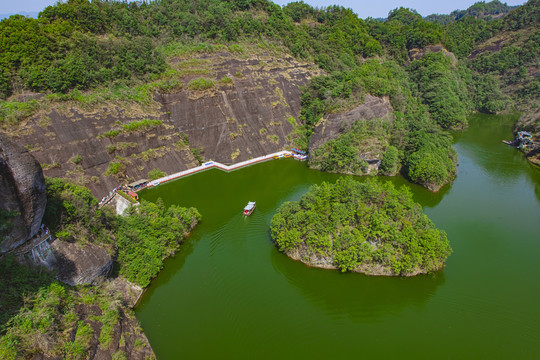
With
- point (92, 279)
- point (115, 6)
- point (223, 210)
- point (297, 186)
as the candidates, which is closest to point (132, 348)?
point (92, 279)

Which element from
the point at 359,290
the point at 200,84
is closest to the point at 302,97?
the point at 200,84

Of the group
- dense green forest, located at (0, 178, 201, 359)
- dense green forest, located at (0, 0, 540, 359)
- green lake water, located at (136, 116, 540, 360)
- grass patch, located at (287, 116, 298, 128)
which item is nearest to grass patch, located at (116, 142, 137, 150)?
dense green forest, located at (0, 0, 540, 359)

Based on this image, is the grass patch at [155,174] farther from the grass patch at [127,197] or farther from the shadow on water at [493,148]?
the shadow on water at [493,148]

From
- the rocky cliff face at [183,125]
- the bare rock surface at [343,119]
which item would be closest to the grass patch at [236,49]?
the rocky cliff face at [183,125]

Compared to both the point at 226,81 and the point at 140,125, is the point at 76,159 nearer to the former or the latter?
the point at 140,125

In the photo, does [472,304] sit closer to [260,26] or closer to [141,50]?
[141,50]
